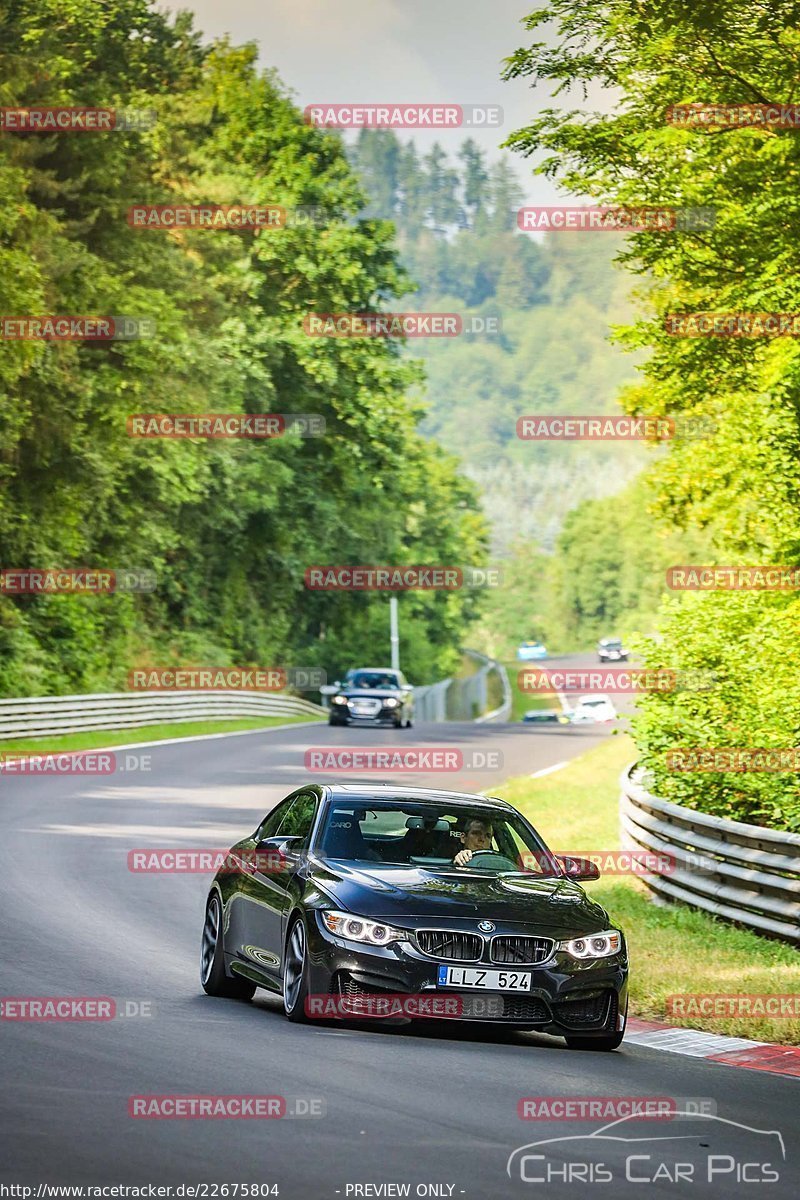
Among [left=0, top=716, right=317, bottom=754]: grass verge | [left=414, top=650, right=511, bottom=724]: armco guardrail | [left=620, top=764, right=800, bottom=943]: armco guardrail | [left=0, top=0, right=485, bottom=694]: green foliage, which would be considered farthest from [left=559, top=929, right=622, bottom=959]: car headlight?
[left=414, top=650, right=511, bottom=724]: armco guardrail

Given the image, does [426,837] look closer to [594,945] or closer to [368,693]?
[594,945]

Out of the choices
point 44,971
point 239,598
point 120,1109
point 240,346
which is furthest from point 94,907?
point 239,598

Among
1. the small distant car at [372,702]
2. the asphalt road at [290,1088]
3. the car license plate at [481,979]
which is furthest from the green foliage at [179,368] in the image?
the car license plate at [481,979]

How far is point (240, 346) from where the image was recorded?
58.8 meters

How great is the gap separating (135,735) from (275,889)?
3198 cm

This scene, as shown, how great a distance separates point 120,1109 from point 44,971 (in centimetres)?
493

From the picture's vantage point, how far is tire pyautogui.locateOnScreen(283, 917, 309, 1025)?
1027cm

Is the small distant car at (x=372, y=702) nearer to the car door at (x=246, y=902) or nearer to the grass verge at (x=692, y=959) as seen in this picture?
the grass verge at (x=692, y=959)

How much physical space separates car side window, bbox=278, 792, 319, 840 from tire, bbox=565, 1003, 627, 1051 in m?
2.03

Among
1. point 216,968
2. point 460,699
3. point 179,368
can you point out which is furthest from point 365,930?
point 460,699

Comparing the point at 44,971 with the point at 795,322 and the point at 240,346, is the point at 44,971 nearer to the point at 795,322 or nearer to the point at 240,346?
the point at 795,322

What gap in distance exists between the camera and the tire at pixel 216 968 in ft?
39.2

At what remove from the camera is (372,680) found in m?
52.5

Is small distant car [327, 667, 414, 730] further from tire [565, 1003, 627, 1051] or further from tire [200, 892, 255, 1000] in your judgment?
tire [565, 1003, 627, 1051]
